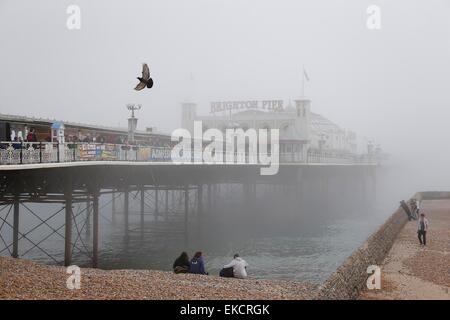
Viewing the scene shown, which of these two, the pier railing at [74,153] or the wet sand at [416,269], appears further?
the pier railing at [74,153]

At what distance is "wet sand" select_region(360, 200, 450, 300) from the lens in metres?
13.7

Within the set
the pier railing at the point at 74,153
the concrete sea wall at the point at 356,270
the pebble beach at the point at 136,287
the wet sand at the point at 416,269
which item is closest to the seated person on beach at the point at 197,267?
the pebble beach at the point at 136,287

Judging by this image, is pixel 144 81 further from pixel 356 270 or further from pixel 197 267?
pixel 356 270

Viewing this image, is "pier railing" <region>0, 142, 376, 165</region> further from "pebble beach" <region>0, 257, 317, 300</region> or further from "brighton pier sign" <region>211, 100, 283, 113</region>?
"brighton pier sign" <region>211, 100, 283, 113</region>

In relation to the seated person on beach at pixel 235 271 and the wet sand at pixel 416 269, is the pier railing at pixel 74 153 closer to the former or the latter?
the seated person on beach at pixel 235 271

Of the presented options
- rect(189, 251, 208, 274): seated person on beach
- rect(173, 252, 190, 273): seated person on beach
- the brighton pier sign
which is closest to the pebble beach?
rect(189, 251, 208, 274): seated person on beach

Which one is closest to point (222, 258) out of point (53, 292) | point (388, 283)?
point (388, 283)

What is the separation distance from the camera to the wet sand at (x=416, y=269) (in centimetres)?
1371

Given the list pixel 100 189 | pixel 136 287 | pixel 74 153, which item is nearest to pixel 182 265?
pixel 136 287

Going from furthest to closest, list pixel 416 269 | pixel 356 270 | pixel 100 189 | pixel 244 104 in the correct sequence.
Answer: pixel 244 104 → pixel 100 189 → pixel 416 269 → pixel 356 270

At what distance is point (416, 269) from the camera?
16828 millimetres
